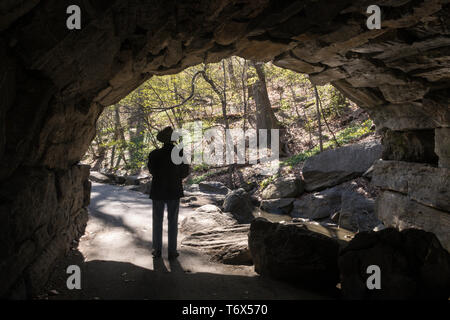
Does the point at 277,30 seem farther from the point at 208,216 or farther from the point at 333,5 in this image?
the point at 208,216

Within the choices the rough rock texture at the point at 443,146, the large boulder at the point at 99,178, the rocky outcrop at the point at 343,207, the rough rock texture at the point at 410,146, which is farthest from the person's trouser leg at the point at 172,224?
the large boulder at the point at 99,178

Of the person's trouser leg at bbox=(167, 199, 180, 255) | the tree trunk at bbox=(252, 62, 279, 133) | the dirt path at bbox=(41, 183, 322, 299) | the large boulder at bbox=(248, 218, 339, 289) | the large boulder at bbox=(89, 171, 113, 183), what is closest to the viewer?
the dirt path at bbox=(41, 183, 322, 299)

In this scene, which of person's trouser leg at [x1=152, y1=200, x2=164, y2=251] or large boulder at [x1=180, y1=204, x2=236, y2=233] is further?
large boulder at [x1=180, y1=204, x2=236, y2=233]

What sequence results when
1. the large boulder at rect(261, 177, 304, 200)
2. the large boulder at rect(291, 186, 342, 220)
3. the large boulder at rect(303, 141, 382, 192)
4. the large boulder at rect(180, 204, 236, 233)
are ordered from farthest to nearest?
the large boulder at rect(261, 177, 304, 200) → the large boulder at rect(303, 141, 382, 192) → the large boulder at rect(291, 186, 342, 220) → the large boulder at rect(180, 204, 236, 233)

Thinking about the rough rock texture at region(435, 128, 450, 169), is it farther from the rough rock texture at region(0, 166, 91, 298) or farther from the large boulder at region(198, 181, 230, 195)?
the large boulder at region(198, 181, 230, 195)

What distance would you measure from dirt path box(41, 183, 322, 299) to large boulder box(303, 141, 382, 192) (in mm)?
6089

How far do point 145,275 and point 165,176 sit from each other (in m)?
1.39

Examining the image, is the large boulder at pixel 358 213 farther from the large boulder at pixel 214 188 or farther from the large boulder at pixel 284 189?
the large boulder at pixel 214 188

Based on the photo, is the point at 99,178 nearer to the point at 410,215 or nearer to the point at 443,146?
the point at 410,215

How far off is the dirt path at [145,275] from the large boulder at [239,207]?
3107 millimetres

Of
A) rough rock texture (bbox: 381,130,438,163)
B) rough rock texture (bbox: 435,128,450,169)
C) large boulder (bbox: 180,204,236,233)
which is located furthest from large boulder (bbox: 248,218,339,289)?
rough rock texture (bbox: 381,130,438,163)

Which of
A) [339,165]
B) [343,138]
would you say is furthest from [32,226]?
[343,138]

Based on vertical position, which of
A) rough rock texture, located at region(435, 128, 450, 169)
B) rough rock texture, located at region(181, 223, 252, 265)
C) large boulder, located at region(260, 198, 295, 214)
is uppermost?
rough rock texture, located at region(435, 128, 450, 169)

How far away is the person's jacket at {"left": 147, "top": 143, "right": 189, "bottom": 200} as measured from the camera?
448 centimetres
